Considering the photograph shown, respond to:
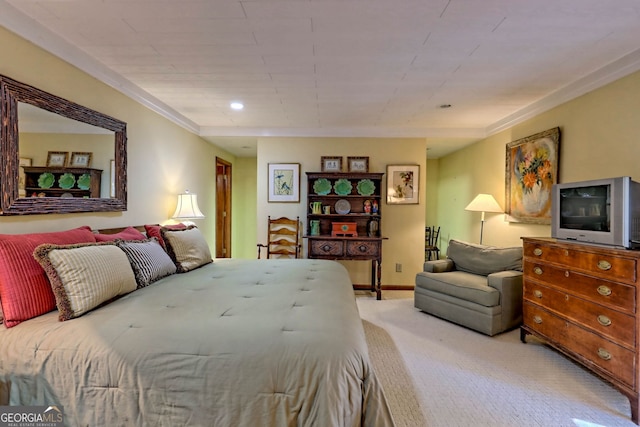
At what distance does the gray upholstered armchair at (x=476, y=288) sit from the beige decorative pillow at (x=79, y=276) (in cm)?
298

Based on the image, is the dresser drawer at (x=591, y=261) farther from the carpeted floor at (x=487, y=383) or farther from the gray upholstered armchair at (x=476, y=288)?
the carpeted floor at (x=487, y=383)

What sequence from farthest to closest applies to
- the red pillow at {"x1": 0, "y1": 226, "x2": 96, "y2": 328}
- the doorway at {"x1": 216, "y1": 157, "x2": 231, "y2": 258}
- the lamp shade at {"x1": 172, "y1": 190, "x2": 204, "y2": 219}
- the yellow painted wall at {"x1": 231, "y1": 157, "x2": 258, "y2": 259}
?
the yellow painted wall at {"x1": 231, "y1": 157, "x2": 258, "y2": 259} < the doorway at {"x1": 216, "y1": 157, "x2": 231, "y2": 258} < the lamp shade at {"x1": 172, "y1": 190, "x2": 204, "y2": 219} < the red pillow at {"x1": 0, "y1": 226, "x2": 96, "y2": 328}

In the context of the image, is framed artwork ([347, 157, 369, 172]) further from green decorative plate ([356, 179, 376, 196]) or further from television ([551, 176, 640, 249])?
television ([551, 176, 640, 249])

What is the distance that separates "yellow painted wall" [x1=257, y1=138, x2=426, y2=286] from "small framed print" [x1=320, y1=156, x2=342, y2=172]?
0.07 meters

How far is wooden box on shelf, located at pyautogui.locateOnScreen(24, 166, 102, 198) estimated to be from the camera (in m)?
1.91

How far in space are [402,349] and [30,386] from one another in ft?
7.89

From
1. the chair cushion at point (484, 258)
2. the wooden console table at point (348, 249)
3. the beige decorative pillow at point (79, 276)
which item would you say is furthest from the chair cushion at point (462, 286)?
the beige decorative pillow at point (79, 276)

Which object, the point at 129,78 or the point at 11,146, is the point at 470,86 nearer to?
the point at 129,78

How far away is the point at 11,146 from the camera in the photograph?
1.77 meters

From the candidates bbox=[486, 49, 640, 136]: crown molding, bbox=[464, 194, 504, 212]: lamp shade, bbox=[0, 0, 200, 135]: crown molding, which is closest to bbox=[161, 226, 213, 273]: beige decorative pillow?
bbox=[0, 0, 200, 135]: crown molding

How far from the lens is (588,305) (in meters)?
2.06

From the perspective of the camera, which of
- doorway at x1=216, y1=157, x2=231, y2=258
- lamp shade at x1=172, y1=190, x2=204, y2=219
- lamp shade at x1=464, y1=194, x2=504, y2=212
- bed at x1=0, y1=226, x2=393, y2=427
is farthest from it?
doorway at x1=216, y1=157, x2=231, y2=258

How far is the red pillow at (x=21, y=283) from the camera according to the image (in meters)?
1.41

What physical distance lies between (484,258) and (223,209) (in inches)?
172
